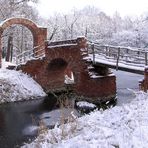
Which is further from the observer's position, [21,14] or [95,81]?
A: [21,14]

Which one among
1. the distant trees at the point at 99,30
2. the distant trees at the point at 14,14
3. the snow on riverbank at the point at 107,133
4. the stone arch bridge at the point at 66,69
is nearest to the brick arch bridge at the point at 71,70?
the stone arch bridge at the point at 66,69

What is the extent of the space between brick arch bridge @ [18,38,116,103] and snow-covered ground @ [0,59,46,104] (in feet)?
3.11

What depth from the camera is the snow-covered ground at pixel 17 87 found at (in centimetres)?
2494

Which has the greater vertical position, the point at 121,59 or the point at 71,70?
the point at 121,59

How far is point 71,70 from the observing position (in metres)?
26.6

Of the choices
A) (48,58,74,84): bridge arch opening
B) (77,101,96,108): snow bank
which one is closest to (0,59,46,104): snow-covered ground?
(48,58,74,84): bridge arch opening

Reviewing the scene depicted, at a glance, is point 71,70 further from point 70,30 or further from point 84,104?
point 70,30

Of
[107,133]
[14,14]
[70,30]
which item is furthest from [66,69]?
[70,30]

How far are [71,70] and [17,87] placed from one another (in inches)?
151

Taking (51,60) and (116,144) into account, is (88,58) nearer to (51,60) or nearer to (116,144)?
(51,60)

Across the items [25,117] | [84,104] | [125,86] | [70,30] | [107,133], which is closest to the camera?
[107,133]

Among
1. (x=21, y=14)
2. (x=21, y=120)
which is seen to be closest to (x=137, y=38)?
(x=21, y=14)

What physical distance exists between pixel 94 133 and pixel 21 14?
3325 cm

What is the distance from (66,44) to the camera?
26.4 metres
